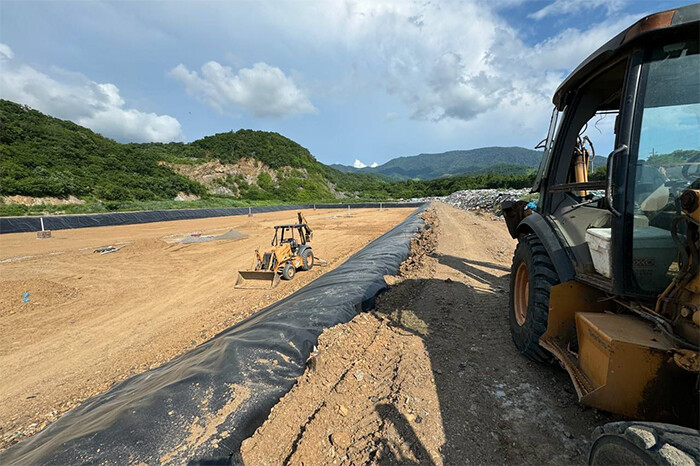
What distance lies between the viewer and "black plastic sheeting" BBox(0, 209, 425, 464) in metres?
1.95

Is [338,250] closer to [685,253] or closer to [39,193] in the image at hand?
[685,253]

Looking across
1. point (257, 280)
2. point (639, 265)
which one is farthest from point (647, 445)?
point (257, 280)

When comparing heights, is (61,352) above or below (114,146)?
below

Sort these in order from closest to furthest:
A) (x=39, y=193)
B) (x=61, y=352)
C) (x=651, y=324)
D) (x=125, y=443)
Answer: (x=651, y=324) < (x=125, y=443) < (x=61, y=352) < (x=39, y=193)

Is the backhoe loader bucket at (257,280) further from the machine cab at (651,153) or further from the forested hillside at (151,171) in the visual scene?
the forested hillside at (151,171)

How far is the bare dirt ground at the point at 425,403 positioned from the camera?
2.13 m

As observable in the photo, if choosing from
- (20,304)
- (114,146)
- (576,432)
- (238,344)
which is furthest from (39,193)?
(576,432)

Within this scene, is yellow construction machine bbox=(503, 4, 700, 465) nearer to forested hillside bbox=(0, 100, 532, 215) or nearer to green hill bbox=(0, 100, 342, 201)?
forested hillside bbox=(0, 100, 532, 215)

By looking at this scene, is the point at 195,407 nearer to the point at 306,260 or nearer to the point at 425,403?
the point at 425,403

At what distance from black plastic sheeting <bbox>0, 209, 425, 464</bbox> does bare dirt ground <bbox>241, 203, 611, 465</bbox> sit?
169 millimetres

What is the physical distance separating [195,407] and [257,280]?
6.09 metres

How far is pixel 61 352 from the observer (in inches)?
195

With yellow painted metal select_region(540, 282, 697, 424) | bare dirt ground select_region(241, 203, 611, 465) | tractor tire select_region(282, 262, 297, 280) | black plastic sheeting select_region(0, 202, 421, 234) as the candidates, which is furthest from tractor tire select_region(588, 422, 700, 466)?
black plastic sheeting select_region(0, 202, 421, 234)

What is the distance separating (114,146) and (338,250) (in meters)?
45.1
